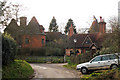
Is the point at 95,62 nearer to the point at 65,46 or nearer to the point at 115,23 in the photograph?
the point at 115,23

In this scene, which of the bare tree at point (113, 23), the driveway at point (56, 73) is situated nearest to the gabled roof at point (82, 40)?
the driveway at point (56, 73)

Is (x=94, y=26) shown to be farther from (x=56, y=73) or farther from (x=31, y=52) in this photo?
(x=56, y=73)

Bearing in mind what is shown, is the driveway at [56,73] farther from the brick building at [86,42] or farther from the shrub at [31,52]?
the brick building at [86,42]

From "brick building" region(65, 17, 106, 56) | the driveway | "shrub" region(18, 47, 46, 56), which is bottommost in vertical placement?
the driveway

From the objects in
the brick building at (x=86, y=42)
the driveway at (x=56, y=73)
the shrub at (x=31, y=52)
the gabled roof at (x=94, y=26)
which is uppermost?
the gabled roof at (x=94, y=26)

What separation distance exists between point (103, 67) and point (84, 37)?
77.7ft

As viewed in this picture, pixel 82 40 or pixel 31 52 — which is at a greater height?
pixel 82 40

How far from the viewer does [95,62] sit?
600 inches

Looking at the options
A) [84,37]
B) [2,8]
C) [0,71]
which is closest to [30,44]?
[84,37]

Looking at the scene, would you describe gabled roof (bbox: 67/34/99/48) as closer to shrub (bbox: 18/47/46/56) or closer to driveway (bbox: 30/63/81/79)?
shrub (bbox: 18/47/46/56)

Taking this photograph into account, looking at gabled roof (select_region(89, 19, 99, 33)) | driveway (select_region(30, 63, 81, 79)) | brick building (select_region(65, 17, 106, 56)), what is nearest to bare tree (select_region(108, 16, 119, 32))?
driveway (select_region(30, 63, 81, 79))

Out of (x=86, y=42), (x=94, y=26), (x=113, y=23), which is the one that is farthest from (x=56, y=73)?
(x=94, y=26)

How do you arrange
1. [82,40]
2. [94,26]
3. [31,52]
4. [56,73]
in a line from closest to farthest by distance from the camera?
[56,73], [31,52], [82,40], [94,26]

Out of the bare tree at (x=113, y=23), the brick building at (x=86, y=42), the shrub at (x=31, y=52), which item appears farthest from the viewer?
the brick building at (x=86, y=42)
